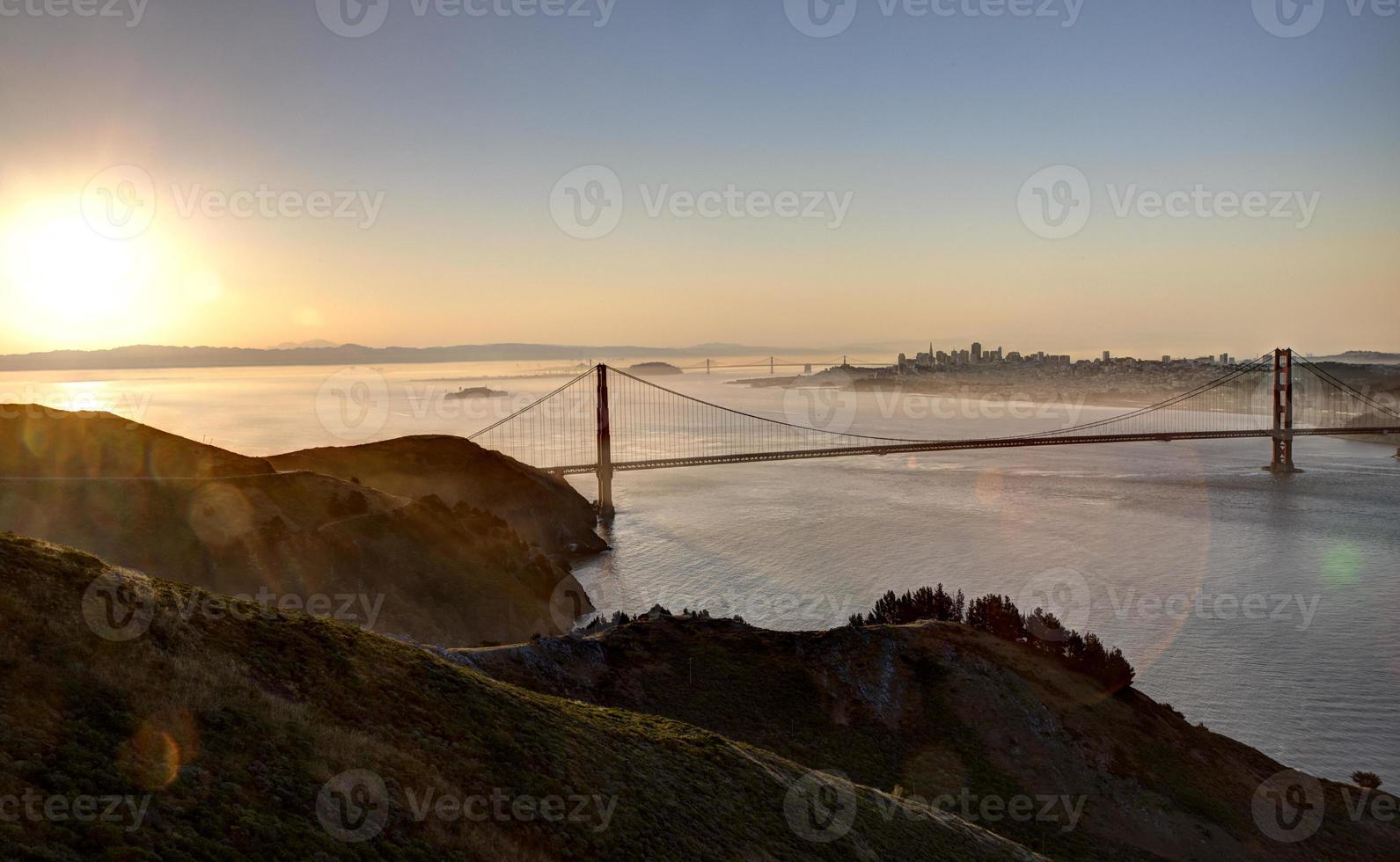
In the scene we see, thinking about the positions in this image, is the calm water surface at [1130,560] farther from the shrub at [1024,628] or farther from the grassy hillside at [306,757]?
the grassy hillside at [306,757]

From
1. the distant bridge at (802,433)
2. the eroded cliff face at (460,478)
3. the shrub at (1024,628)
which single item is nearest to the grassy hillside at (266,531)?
the eroded cliff face at (460,478)

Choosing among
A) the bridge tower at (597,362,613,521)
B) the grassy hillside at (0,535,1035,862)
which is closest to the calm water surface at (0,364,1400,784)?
the bridge tower at (597,362,613,521)

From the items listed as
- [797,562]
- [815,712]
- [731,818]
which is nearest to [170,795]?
[731,818]

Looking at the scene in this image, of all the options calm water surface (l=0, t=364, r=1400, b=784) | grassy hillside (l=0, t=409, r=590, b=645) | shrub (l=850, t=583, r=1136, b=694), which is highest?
grassy hillside (l=0, t=409, r=590, b=645)

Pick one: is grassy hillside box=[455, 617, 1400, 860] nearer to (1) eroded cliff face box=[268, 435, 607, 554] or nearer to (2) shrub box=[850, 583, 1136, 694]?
(2) shrub box=[850, 583, 1136, 694]

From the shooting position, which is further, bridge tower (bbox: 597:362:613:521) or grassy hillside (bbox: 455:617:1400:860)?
bridge tower (bbox: 597:362:613:521)

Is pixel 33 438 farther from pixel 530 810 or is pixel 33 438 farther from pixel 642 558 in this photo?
pixel 530 810
